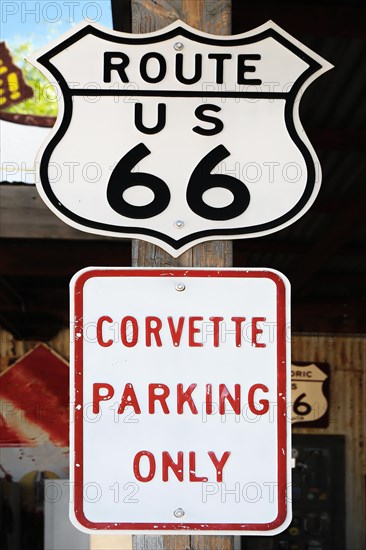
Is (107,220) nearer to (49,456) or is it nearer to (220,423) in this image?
(220,423)

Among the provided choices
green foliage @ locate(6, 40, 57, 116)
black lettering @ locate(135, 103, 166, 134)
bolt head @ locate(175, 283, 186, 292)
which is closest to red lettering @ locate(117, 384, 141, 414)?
bolt head @ locate(175, 283, 186, 292)

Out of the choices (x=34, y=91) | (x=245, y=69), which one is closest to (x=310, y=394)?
(x=34, y=91)

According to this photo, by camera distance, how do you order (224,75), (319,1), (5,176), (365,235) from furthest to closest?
(365,235), (5,176), (319,1), (224,75)

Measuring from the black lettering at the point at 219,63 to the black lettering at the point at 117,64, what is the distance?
18cm

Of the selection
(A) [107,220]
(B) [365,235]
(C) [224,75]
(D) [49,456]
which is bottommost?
(D) [49,456]

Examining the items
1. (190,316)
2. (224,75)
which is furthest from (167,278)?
(224,75)

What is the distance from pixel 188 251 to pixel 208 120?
0.91 feet

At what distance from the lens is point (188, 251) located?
192cm

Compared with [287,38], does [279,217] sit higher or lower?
lower

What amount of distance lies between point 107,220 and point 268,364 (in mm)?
432

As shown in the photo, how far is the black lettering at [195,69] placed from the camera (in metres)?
1.99

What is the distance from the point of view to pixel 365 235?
8000 mm

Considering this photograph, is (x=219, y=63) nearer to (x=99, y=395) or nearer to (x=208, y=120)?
(x=208, y=120)

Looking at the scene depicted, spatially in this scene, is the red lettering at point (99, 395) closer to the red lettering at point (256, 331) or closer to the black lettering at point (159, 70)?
the red lettering at point (256, 331)
